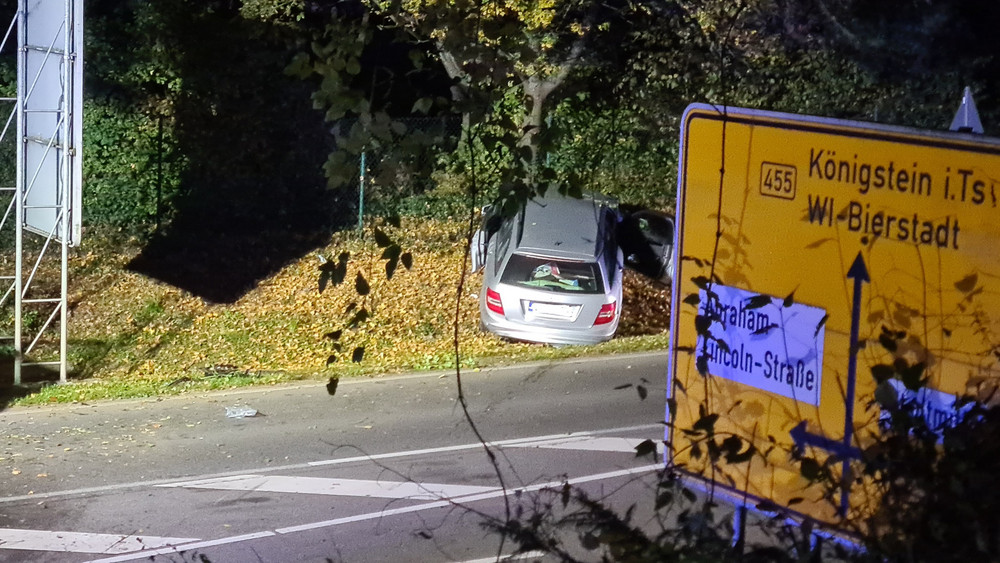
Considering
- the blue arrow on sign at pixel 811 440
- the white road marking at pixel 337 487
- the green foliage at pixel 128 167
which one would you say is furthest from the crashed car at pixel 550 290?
the blue arrow on sign at pixel 811 440

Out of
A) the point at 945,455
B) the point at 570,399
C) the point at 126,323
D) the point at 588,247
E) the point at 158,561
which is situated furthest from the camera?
the point at 126,323

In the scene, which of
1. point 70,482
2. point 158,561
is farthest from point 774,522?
point 70,482

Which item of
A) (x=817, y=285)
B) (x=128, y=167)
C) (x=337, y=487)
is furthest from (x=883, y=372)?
(x=128, y=167)

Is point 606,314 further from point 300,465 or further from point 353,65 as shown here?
point 353,65

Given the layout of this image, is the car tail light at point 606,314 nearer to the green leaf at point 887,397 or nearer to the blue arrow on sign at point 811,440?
the blue arrow on sign at point 811,440

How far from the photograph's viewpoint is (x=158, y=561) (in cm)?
710

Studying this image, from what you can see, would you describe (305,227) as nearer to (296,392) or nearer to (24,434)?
(296,392)

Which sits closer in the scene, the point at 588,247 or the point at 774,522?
the point at 774,522

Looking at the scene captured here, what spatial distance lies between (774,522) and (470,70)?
1722 millimetres

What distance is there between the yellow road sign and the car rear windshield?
997 centimetres

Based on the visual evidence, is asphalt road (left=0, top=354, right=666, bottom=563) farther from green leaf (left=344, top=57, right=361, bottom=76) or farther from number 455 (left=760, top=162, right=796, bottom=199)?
green leaf (left=344, top=57, right=361, bottom=76)

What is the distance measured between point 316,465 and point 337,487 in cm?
70

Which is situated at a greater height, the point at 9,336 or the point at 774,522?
the point at 774,522

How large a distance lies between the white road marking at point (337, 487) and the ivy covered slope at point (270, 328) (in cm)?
329
